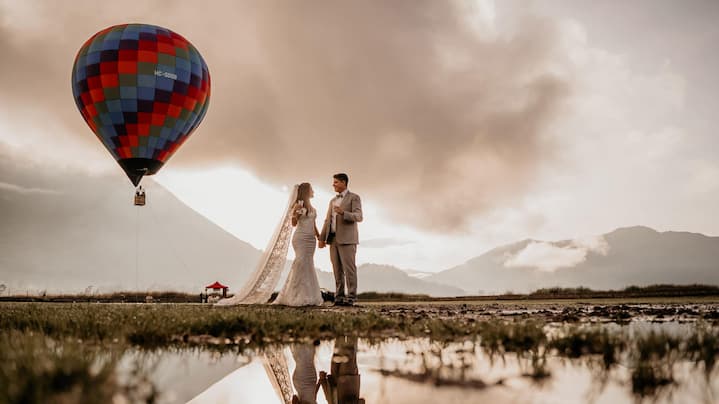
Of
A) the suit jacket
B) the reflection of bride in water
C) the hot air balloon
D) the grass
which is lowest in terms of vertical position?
the reflection of bride in water

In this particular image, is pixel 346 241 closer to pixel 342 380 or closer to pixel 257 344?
pixel 257 344

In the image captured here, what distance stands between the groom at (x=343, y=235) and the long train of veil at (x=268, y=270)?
356 centimetres

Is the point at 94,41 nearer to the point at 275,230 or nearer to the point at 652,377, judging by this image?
the point at 275,230

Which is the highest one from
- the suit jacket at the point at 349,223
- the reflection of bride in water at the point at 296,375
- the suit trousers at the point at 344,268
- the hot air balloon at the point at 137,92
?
the hot air balloon at the point at 137,92

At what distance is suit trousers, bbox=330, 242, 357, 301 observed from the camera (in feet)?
44.1

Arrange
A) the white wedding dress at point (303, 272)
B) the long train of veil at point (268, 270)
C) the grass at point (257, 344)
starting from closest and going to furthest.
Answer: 1. the grass at point (257, 344)
2. the white wedding dress at point (303, 272)
3. the long train of veil at point (268, 270)

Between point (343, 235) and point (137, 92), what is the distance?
15736 millimetres

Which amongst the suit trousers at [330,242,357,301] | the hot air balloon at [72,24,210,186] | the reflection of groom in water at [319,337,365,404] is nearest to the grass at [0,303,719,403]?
the reflection of groom in water at [319,337,365,404]

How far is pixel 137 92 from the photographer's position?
24672 mm

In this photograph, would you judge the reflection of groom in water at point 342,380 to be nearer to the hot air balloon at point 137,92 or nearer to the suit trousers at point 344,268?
the suit trousers at point 344,268

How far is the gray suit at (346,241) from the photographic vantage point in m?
13.4

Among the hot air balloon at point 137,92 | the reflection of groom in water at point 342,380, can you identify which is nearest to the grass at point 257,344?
the reflection of groom in water at point 342,380

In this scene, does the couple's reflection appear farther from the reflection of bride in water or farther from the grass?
the grass

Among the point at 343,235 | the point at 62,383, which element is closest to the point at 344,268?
the point at 343,235
